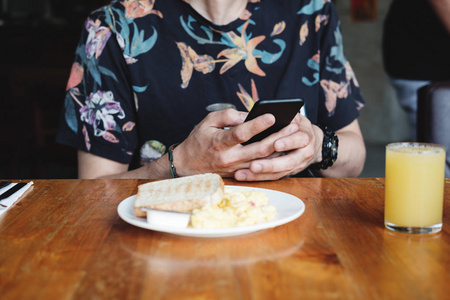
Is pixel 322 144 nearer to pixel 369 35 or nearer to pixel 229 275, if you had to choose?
pixel 229 275

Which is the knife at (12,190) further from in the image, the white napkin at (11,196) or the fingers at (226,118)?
the fingers at (226,118)

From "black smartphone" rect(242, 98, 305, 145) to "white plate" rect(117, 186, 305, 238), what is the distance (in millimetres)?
155

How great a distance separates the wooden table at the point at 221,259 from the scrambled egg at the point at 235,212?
0.09ft

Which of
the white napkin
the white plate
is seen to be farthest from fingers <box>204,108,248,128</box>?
the white napkin

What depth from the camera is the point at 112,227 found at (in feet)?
2.59

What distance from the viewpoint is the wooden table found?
0.56 meters

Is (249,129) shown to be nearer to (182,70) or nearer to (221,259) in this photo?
(221,259)

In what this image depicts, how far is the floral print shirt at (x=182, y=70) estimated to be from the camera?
54.8 inches

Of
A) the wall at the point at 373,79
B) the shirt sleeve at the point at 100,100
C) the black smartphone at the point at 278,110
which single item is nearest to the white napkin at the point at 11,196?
the shirt sleeve at the point at 100,100

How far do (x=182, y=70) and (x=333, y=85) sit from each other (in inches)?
17.8

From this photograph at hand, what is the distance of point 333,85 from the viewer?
4.92 ft

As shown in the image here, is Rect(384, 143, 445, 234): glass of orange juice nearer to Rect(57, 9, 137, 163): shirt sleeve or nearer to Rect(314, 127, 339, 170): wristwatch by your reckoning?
Rect(314, 127, 339, 170): wristwatch

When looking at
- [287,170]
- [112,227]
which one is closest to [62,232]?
[112,227]

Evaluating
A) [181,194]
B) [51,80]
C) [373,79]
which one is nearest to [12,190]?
[181,194]
